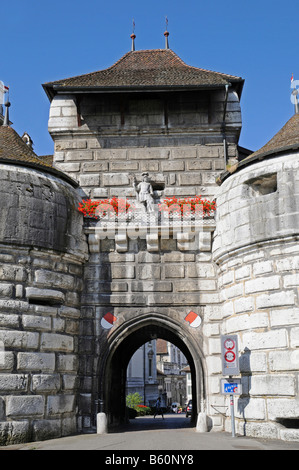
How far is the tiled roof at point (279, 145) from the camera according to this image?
35.8 ft

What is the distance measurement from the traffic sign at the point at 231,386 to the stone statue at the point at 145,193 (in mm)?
4689

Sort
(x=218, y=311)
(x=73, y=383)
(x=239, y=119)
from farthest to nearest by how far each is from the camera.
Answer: (x=239, y=119)
(x=218, y=311)
(x=73, y=383)

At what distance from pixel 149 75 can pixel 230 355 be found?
8929mm

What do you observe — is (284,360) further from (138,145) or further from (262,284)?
(138,145)

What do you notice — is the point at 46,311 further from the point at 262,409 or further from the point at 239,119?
the point at 239,119

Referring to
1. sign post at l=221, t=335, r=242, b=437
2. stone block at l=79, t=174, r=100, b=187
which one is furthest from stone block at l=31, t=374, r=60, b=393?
stone block at l=79, t=174, r=100, b=187

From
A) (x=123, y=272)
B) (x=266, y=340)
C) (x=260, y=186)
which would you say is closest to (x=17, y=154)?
(x=123, y=272)

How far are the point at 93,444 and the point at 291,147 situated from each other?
7.37m

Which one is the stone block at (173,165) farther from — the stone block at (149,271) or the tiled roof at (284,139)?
the stone block at (149,271)

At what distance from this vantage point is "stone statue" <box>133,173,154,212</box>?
12648 millimetres

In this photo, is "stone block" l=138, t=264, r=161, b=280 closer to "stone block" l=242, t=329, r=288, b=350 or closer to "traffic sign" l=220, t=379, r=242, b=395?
"stone block" l=242, t=329, r=288, b=350

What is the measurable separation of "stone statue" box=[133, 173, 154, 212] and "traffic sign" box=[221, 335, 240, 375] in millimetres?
3970

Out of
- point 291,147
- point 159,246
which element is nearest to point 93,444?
point 159,246

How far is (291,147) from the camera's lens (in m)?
10.7
